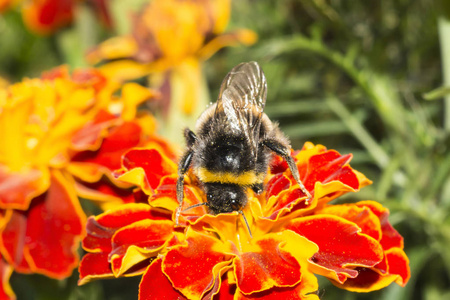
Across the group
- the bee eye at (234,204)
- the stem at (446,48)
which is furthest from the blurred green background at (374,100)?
the bee eye at (234,204)

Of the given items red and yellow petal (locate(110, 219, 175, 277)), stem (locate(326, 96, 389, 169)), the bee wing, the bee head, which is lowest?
stem (locate(326, 96, 389, 169))

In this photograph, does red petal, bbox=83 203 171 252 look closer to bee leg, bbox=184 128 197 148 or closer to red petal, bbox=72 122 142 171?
bee leg, bbox=184 128 197 148

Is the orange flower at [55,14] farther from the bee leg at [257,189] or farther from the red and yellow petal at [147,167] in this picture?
the bee leg at [257,189]

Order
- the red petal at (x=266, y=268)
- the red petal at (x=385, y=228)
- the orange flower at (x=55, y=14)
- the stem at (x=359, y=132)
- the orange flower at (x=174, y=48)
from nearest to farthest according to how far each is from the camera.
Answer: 1. the red petal at (x=266, y=268)
2. the red petal at (x=385, y=228)
3. the stem at (x=359, y=132)
4. the orange flower at (x=174, y=48)
5. the orange flower at (x=55, y=14)

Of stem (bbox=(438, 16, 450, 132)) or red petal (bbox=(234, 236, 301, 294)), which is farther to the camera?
stem (bbox=(438, 16, 450, 132))

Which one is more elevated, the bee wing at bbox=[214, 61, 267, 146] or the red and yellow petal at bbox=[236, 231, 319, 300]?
the bee wing at bbox=[214, 61, 267, 146]

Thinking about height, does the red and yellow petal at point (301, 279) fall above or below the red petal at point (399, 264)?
above

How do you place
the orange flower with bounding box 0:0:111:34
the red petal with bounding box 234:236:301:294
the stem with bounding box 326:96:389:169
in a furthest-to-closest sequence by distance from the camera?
the orange flower with bounding box 0:0:111:34
the stem with bounding box 326:96:389:169
the red petal with bounding box 234:236:301:294

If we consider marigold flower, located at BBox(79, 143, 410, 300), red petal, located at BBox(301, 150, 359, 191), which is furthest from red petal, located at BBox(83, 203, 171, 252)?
red petal, located at BBox(301, 150, 359, 191)
